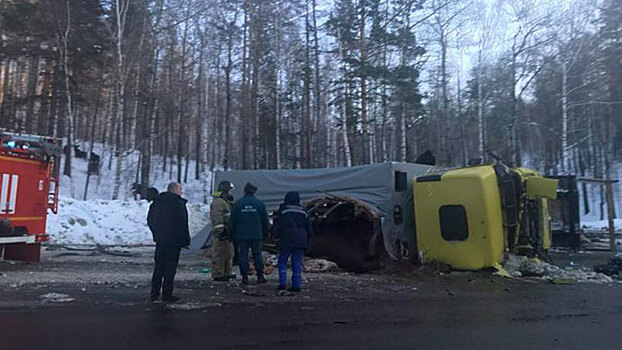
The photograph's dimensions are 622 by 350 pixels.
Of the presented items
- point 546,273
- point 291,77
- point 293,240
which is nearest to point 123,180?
point 291,77

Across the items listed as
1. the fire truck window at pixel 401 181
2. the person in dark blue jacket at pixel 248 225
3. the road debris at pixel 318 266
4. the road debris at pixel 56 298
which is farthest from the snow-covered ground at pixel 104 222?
the person in dark blue jacket at pixel 248 225

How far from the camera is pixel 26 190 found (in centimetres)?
1141

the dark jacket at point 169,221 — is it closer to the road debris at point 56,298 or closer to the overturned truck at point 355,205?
the road debris at point 56,298

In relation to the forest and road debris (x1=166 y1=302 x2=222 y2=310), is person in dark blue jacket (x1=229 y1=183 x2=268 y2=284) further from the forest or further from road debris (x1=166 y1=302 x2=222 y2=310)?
the forest

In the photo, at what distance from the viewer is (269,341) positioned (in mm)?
5805

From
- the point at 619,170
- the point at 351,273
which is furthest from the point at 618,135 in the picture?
the point at 351,273

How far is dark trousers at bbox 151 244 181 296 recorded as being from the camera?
25.8ft

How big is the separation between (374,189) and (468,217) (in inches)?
88.7

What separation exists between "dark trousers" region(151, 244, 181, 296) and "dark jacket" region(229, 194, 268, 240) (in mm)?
1429

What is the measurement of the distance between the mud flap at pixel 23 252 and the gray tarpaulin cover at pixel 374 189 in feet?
17.5

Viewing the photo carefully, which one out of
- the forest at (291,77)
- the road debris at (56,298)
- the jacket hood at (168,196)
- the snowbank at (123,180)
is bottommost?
the road debris at (56,298)

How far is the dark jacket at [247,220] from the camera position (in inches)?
360

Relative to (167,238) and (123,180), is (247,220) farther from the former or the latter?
(123,180)

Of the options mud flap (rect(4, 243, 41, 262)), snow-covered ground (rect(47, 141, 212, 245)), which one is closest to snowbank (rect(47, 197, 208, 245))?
snow-covered ground (rect(47, 141, 212, 245))
